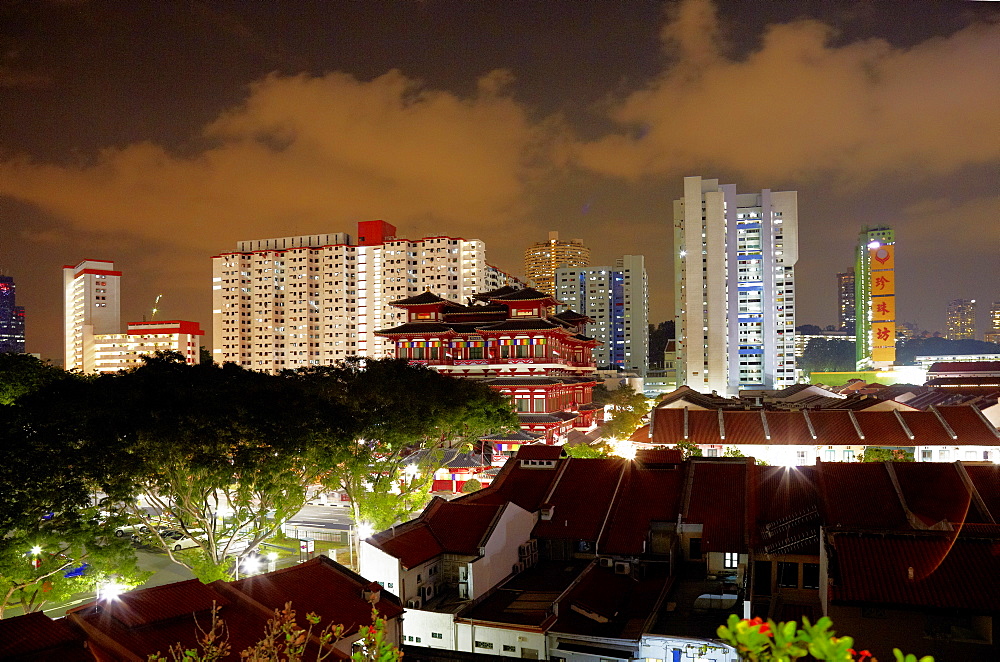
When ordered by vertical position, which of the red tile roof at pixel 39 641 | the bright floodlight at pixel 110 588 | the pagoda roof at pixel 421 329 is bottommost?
the bright floodlight at pixel 110 588

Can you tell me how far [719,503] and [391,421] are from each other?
11.4m

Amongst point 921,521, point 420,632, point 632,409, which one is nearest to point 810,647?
point 420,632

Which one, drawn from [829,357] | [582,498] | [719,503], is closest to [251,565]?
[582,498]

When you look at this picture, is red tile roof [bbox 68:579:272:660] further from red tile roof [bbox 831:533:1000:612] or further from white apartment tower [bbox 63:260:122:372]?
white apartment tower [bbox 63:260:122:372]

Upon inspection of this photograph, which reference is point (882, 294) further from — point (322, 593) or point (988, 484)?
point (322, 593)

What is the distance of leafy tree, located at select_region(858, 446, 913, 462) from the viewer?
2936 centimetres

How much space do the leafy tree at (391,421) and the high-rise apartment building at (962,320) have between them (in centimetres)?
18602

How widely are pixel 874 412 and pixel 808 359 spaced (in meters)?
92.2

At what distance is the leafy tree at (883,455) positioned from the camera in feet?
96.3

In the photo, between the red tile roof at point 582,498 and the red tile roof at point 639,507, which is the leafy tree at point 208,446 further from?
the red tile roof at point 639,507

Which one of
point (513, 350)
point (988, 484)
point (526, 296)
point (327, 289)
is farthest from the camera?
point (327, 289)

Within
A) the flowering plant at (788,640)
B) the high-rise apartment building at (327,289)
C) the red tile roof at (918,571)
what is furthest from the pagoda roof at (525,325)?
the high-rise apartment building at (327,289)

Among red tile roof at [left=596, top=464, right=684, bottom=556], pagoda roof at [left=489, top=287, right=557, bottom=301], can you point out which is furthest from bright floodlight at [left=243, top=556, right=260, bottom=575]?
pagoda roof at [left=489, top=287, right=557, bottom=301]

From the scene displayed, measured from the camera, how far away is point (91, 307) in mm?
114312
